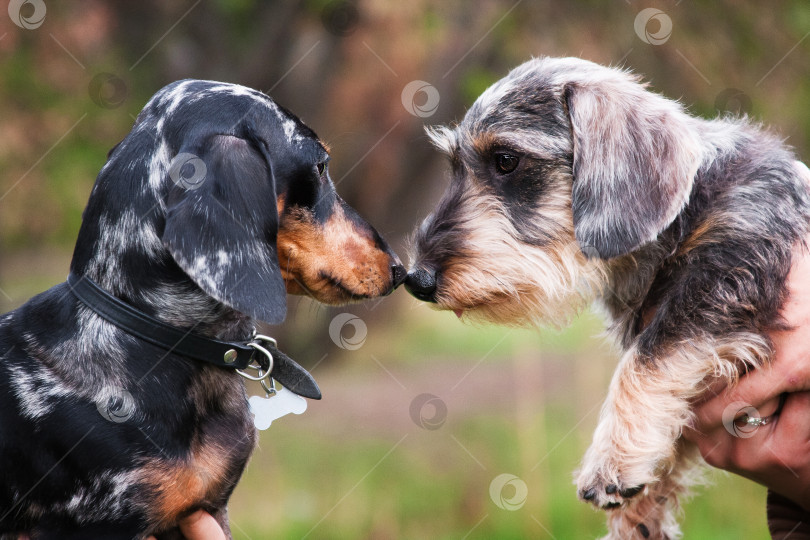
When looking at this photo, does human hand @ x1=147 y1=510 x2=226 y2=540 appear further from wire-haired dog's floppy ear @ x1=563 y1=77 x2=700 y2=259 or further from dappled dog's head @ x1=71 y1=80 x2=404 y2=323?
wire-haired dog's floppy ear @ x1=563 y1=77 x2=700 y2=259

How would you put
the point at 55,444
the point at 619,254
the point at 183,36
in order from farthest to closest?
1. the point at 183,36
2. the point at 619,254
3. the point at 55,444

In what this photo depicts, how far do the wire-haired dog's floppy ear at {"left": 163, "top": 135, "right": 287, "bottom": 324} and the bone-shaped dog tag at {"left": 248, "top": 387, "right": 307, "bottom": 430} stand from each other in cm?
52

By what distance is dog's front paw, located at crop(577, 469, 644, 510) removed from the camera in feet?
9.89

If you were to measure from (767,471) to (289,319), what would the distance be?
5.98 m

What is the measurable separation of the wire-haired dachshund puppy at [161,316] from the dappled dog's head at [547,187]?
549mm

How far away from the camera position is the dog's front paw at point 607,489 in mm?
3016

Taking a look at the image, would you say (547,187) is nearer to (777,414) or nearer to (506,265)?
(506,265)

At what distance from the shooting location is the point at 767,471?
10.5 feet

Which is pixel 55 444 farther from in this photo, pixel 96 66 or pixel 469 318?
pixel 96 66

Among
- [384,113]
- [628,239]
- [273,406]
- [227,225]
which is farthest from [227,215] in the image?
[384,113]

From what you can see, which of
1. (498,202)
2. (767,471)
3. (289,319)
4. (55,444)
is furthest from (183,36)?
(767,471)

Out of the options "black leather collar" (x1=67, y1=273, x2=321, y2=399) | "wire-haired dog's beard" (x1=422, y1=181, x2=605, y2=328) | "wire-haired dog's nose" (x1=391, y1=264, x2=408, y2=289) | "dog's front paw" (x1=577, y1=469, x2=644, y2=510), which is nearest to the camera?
"black leather collar" (x1=67, y1=273, x2=321, y2=399)

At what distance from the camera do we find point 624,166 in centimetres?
318

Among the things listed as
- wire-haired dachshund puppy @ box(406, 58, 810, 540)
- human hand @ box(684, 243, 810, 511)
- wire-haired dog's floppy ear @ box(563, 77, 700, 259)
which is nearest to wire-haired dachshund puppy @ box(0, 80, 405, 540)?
wire-haired dachshund puppy @ box(406, 58, 810, 540)
